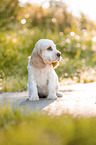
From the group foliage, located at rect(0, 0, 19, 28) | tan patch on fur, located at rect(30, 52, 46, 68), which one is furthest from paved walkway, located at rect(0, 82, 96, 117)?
foliage, located at rect(0, 0, 19, 28)

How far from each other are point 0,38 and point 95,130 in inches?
313

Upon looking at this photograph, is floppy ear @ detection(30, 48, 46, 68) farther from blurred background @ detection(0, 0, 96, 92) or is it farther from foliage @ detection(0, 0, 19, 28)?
foliage @ detection(0, 0, 19, 28)

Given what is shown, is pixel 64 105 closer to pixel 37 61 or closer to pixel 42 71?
pixel 42 71

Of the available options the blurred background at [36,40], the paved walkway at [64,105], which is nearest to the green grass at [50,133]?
the paved walkway at [64,105]

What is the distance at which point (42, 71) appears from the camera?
4129mm

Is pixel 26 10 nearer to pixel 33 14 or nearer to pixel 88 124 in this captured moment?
pixel 33 14

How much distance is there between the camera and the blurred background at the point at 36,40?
8567 mm

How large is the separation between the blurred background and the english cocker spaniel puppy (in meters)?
2.26

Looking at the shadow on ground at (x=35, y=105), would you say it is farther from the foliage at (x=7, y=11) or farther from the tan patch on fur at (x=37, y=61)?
the foliage at (x=7, y=11)

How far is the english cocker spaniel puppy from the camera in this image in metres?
4.00

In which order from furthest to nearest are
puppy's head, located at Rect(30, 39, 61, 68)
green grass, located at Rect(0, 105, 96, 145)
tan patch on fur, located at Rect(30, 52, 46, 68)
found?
tan patch on fur, located at Rect(30, 52, 46, 68)
puppy's head, located at Rect(30, 39, 61, 68)
green grass, located at Rect(0, 105, 96, 145)

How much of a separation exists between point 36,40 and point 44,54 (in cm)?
728

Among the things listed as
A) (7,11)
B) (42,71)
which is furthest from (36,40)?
(42,71)

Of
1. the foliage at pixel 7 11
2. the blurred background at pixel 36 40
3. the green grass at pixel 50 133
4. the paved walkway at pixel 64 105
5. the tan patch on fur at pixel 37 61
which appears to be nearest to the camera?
the green grass at pixel 50 133
